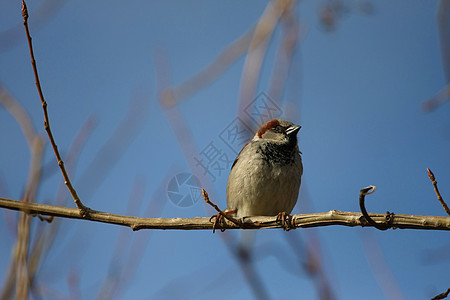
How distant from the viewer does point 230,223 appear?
3346 mm

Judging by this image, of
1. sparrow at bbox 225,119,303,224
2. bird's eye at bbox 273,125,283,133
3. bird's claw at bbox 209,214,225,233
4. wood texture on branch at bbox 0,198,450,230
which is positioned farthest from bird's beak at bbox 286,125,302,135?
bird's claw at bbox 209,214,225,233

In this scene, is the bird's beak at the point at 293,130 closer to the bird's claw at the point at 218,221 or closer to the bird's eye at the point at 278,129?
the bird's eye at the point at 278,129

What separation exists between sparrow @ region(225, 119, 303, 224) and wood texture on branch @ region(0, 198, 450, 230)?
2.68ft

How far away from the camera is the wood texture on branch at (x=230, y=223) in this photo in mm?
2459

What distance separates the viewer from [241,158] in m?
4.37

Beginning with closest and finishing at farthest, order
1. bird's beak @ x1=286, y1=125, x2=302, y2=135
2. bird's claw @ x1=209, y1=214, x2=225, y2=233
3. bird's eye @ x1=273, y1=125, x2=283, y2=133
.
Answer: bird's claw @ x1=209, y1=214, x2=225, y2=233, bird's beak @ x1=286, y1=125, x2=302, y2=135, bird's eye @ x1=273, y1=125, x2=283, y2=133

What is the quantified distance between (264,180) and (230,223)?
88cm

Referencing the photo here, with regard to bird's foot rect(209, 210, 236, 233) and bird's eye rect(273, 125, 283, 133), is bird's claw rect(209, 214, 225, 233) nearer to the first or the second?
bird's foot rect(209, 210, 236, 233)

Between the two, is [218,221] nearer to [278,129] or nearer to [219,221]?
[219,221]

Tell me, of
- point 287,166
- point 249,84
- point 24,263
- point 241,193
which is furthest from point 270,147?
point 24,263

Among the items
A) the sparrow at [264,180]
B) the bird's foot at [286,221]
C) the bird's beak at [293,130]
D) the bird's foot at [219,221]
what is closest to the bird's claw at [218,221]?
the bird's foot at [219,221]

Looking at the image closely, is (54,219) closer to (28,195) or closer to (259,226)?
(28,195)

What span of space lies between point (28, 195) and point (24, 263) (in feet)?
1.71

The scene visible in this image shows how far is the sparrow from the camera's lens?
4129 mm
